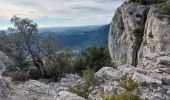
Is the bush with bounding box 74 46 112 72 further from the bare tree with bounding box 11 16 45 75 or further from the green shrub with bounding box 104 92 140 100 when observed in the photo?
the green shrub with bounding box 104 92 140 100

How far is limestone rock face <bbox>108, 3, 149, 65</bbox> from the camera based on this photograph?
222 feet

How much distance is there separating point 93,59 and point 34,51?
10782mm

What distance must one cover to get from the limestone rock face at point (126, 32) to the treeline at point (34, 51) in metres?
6.33

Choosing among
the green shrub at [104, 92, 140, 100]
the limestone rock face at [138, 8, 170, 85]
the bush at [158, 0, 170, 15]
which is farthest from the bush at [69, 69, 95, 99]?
the bush at [158, 0, 170, 15]

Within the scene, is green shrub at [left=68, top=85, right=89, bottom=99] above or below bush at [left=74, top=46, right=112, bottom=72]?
above

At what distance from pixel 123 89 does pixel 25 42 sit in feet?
142

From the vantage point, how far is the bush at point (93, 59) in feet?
213

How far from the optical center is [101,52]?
65812mm

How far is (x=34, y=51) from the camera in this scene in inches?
2596

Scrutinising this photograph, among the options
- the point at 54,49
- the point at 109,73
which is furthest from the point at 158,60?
the point at 54,49

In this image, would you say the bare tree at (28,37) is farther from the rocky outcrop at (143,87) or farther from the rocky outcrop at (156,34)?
the rocky outcrop at (143,87)

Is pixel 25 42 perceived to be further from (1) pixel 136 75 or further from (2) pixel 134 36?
(1) pixel 136 75

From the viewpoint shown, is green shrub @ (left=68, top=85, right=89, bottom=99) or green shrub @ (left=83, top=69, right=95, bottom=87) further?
green shrub @ (left=83, top=69, right=95, bottom=87)

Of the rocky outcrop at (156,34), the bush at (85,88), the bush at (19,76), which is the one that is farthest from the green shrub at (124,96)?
the bush at (19,76)
